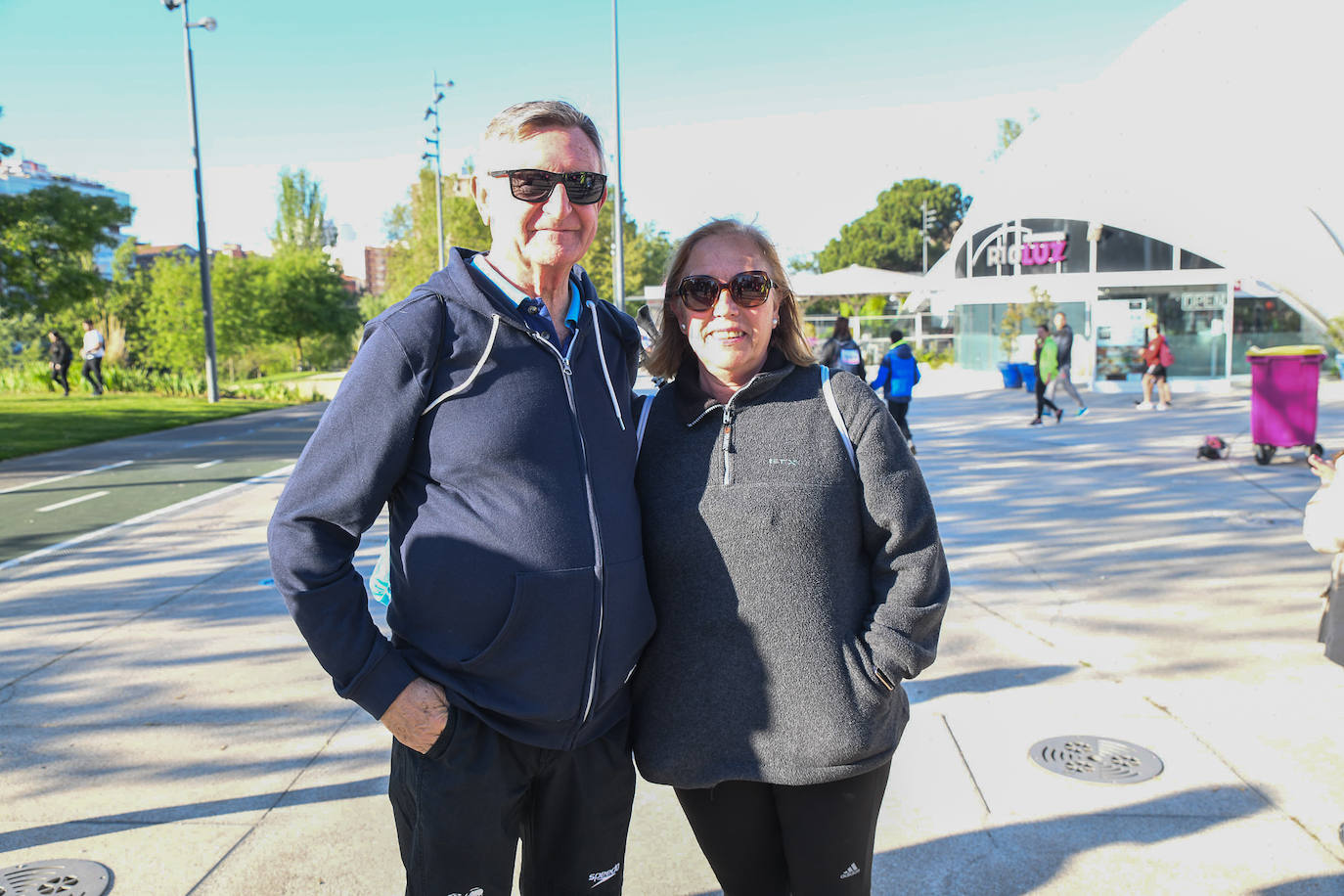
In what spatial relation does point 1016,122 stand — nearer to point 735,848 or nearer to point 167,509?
point 167,509

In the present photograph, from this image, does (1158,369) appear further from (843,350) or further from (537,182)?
(537,182)

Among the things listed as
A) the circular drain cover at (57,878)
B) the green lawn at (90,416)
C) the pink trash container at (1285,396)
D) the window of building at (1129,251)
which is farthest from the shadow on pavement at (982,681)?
the window of building at (1129,251)

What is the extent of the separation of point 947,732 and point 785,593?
2.45 m

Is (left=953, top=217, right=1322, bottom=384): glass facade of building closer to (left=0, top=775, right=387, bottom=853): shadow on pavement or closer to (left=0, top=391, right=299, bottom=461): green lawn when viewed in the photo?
(left=0, top=391, right=299, bottom=461): green lawn

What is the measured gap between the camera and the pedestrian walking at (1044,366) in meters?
15.4

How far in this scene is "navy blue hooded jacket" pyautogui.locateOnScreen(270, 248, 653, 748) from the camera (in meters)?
1.82

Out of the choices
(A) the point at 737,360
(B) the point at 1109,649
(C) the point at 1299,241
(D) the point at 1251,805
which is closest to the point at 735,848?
(A) the point at 737,360

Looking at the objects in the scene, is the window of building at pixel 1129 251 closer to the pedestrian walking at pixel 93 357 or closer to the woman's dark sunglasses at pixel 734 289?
the pedestrian walking at pixel 93 357

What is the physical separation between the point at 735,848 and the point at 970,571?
489cm

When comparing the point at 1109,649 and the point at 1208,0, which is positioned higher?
the point at 1208,0

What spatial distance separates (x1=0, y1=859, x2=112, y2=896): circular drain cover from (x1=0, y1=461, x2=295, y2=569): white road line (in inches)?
157

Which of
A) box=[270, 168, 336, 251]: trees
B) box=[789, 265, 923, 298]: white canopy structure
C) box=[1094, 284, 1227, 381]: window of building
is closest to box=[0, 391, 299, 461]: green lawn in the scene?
box=[789, 265, 923, 298]: white canopy structure

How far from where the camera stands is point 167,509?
370 inches

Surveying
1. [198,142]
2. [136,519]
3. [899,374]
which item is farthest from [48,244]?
[899,374]
